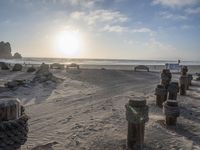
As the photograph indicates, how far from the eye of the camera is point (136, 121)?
581 centimetres

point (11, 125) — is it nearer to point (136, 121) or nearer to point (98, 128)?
point (136, 121)

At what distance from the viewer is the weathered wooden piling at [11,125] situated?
3288 millimetres

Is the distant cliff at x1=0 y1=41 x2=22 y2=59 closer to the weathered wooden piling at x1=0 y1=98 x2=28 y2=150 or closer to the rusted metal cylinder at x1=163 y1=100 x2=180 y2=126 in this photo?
the rusted metal cylinder at x1=163 y1=100 x2=180 y2=126

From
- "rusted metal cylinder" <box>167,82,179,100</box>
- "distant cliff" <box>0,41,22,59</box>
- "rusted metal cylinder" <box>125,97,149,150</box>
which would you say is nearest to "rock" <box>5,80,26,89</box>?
"rusted metal cylinder" <box>167,82,179,100</box>

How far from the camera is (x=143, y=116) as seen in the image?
230 inches

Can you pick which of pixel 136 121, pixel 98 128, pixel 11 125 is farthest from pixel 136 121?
pixel 11 125

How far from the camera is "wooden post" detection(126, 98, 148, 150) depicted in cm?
582

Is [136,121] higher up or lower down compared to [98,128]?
higher up

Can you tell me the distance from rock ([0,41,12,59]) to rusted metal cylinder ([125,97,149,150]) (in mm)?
132749

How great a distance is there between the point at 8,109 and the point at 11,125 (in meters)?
0.21

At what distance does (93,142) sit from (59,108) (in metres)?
4.70

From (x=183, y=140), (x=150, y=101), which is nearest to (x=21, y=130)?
(x=183, y=140)

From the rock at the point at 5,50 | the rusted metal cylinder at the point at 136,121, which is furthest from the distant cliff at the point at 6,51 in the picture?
the rusted metal cylinder at the point at 136,121

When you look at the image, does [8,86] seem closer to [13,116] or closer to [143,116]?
[143,116]
